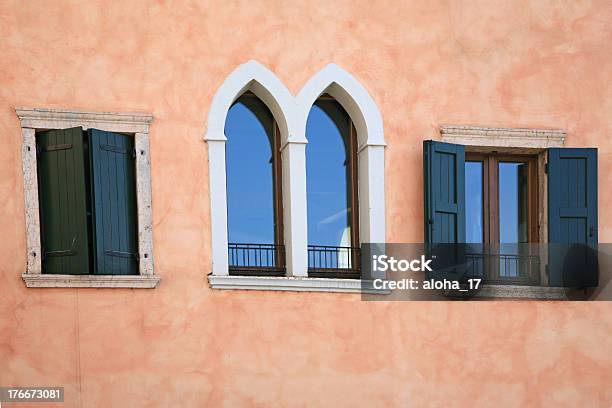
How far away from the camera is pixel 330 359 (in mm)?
9297

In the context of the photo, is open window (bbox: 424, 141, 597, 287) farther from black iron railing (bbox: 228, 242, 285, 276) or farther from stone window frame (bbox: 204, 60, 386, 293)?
black iron railing (bbox: 228, 242, 285, 276)

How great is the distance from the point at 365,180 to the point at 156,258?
2.09 m

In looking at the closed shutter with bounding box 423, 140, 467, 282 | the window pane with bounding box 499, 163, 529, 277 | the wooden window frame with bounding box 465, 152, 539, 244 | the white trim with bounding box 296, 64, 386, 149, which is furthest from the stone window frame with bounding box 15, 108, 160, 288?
the window pane with bounding box 499, 163, 529, 277

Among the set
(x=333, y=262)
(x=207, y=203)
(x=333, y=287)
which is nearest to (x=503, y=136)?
(x=333, y=262)

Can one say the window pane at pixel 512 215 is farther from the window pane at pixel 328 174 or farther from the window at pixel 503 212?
the window pane at pixel 328 174

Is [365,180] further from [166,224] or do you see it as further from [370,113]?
[166,224]

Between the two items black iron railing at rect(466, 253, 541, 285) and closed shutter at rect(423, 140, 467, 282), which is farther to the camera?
black iron railing at rect(466, 253, 541, 285)

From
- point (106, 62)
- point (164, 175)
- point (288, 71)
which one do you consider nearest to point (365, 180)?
point (288, 71)

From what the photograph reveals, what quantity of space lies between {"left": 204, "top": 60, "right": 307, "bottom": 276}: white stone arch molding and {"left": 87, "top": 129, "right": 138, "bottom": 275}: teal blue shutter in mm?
712

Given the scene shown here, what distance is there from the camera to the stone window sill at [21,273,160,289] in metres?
8.73

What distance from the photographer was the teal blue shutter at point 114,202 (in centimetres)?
876

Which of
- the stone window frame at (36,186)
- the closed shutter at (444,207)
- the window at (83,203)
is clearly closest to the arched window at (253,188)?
the stone window frame at (36,186)

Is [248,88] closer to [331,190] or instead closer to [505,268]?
[331,190]

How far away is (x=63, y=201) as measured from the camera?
28.8 feet
